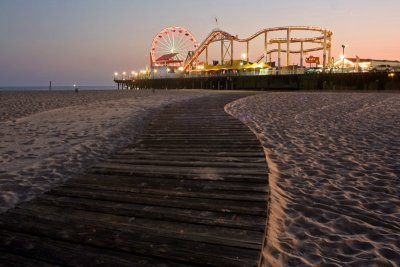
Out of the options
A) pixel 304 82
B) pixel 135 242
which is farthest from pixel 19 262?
pixel 304 82

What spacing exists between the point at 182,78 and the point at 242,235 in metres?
58.2

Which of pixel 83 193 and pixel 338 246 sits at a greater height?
pixel 83 193

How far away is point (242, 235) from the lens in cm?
329

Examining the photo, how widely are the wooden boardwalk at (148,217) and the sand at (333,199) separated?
389 millimetres

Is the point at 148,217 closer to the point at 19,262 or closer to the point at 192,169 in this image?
the point at 19,262

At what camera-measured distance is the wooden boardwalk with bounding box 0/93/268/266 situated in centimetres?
297

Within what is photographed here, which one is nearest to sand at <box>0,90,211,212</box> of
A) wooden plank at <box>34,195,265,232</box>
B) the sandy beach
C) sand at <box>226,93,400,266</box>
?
the sandy beach

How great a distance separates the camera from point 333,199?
490 cm

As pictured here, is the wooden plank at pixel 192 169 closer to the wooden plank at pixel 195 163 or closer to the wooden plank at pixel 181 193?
the wooden plank at pixel 195 163

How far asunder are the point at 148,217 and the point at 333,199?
2.79 m

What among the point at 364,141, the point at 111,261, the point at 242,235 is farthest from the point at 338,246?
the point at 364,141

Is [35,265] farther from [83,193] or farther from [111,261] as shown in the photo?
[83,193]

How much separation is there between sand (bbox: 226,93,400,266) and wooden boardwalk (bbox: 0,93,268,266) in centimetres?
39

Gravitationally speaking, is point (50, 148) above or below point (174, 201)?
above
